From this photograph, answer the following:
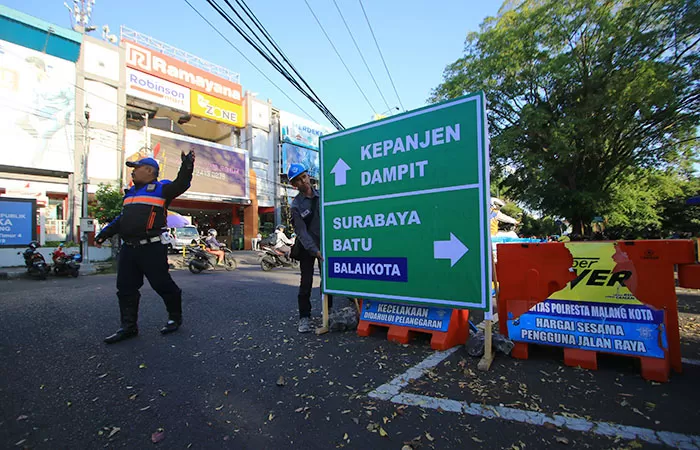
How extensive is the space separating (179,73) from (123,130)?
722 cm

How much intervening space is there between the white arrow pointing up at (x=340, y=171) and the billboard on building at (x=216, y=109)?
27.5 meters

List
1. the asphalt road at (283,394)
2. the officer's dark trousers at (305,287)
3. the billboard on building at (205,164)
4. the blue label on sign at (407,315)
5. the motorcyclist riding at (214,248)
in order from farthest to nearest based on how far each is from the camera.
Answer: the billboard on building at (205,164)
the motorcyclist riding at (214,248)
the officer's dark trousers at (305,287)
the blue label on sign at (407,315)
the asphalt road at (283,394)

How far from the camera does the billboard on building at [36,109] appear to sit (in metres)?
17.4

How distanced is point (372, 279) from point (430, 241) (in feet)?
2.53

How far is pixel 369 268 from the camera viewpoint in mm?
3510

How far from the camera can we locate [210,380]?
8.16 ft

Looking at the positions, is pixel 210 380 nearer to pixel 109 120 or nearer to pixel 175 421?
pixel 175 421

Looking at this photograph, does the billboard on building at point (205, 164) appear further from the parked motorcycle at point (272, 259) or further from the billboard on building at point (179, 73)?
the parked motorcycle at point (272, 259)

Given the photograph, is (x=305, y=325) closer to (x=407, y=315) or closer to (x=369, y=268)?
(x=369, y=268)

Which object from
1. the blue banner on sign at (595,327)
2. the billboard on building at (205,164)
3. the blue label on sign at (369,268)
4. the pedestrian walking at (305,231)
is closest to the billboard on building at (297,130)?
the billboard on building at (205,164)

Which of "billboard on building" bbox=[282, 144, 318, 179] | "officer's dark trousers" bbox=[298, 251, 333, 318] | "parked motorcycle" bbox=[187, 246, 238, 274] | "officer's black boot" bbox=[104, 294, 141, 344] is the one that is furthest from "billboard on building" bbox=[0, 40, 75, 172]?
"officer's dark trousers" bbox=[298, 251, 333, 318]

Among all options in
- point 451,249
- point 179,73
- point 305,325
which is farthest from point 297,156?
point 451,249

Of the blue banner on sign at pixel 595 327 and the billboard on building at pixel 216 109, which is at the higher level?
the billboard on building at pixel 216 109

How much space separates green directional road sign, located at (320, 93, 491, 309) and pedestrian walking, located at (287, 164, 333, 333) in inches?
6.5
